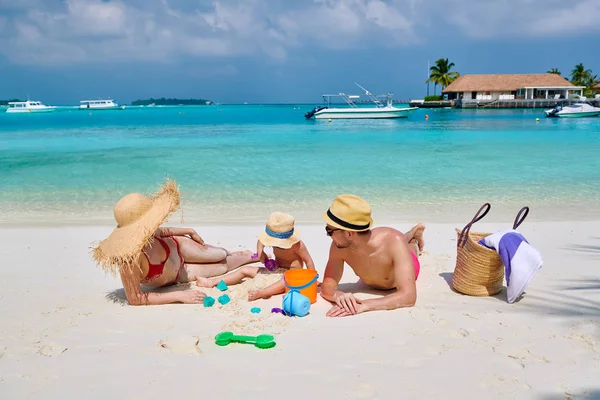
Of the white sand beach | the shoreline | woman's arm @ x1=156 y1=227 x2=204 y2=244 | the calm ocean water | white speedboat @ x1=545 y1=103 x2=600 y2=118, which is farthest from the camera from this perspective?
white speedboat @ x1=545 y1=103 x2=600 y2=118

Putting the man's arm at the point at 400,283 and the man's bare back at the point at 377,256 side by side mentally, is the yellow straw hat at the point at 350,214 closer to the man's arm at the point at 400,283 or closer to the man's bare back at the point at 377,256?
the man's bare back at the point at 377,256

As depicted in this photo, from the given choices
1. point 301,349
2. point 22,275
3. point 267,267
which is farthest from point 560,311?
point 22,275

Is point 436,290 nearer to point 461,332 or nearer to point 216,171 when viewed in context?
point 461,332

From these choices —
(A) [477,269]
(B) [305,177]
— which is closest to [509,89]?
(B) [305,177]

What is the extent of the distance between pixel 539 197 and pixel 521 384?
8.31m

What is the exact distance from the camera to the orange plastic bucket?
4.13 meters

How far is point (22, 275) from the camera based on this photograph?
17.1 ft

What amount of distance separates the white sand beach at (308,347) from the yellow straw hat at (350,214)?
0.76 meters

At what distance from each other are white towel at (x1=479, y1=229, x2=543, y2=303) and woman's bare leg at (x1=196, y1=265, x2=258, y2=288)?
236 cm

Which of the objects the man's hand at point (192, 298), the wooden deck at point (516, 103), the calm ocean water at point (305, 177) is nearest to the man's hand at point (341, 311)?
the man's hand at point (192, 298)

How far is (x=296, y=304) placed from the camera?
12.7ft

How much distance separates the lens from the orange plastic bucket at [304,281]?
413cm

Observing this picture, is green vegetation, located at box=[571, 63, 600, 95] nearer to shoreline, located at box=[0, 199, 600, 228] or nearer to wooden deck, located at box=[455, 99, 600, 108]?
wooden deck, located at box=[455, 99, 600, 108]

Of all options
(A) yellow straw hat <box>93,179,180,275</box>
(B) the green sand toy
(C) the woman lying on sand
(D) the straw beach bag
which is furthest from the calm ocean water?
(B) the green sand toy
